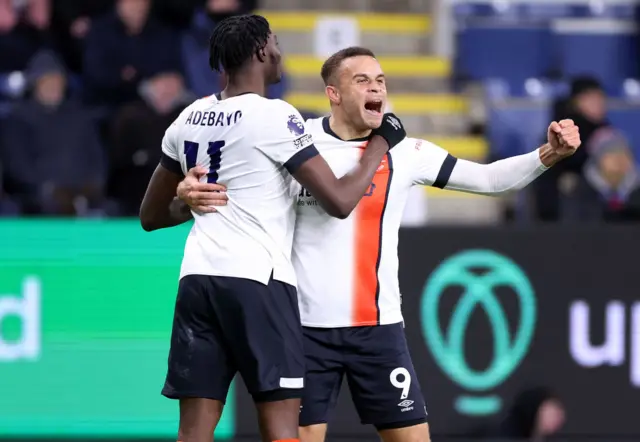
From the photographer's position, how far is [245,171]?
4.61 metres

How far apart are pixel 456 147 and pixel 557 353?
2.93 metres

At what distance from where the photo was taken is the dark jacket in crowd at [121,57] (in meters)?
10.4

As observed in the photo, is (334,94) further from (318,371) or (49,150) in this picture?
(49,150)

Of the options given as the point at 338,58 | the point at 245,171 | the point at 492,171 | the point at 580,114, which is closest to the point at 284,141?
the point at 245,171

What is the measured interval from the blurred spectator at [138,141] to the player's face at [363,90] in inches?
162

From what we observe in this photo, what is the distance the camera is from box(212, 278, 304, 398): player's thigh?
458cm

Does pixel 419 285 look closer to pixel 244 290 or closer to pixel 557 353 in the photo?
pixel 557 353

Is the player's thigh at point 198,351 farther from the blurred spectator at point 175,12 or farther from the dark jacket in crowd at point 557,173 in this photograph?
the blurred spectator at point 175,12

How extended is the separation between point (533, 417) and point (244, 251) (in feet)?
13.6

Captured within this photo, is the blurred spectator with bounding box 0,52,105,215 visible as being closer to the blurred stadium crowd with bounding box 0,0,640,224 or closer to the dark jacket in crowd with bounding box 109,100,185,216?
the blurred stadium crowd with bounding box 0,0,640,224

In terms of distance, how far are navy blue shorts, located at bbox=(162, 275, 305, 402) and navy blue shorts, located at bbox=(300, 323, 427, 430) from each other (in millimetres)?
495

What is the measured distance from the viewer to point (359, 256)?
204 inches

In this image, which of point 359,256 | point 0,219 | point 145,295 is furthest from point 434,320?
point 359,256

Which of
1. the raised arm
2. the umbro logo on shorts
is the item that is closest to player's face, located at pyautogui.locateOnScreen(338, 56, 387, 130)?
the raised arm
